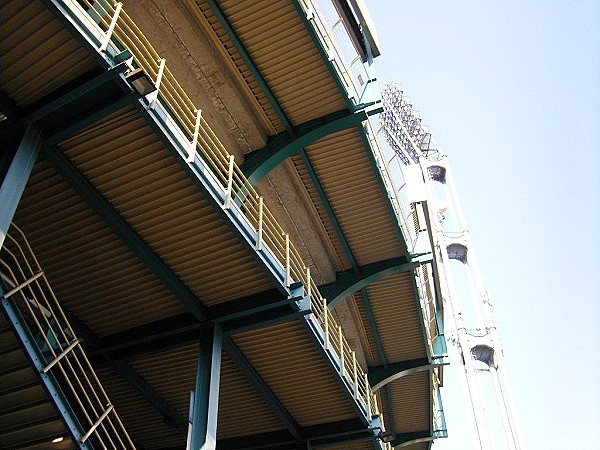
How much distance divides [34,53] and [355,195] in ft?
34.8

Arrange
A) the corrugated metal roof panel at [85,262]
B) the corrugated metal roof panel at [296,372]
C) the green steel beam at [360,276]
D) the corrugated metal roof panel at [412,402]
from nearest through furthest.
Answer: the corrugated metal roof panel at [85,262] < the corrugated metal roof panel at [296,372] < the green steel beam at [360,276] < the corrugated metal roof panel at [412,402]

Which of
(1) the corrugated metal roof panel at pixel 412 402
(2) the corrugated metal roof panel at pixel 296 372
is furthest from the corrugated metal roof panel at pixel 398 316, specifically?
(2) the corrugated metal roof panel at pixel 296 372

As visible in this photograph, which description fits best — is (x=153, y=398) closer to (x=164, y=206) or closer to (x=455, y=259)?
(x=164, y=206)

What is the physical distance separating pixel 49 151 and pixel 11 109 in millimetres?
876

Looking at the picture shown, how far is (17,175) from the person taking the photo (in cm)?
847

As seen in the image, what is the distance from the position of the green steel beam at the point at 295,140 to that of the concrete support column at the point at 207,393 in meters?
4.67

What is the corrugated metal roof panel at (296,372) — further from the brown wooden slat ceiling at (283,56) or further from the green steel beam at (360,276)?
the brown wooden slat ceiling at (283,56)

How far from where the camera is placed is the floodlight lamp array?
45.1m

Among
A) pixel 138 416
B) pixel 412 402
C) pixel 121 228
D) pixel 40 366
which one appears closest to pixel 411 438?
pixel 412 402

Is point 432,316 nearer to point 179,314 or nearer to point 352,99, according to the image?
point 352,99

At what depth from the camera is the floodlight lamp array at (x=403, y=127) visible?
4509cm

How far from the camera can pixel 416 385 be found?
24656 mm

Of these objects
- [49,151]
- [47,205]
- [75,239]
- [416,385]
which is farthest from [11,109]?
[416,385]

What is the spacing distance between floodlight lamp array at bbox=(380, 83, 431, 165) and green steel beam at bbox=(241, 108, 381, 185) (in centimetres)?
3010
